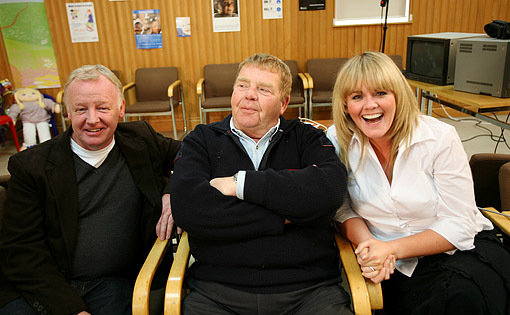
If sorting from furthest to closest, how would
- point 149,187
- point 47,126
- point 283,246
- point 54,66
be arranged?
point 54,66
point 47,126
point 149,187
point 283,246

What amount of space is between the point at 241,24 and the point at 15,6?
2791mm

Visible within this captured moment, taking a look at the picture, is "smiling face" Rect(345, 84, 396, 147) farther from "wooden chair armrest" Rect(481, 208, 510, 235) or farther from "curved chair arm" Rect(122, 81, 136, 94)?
"curved chair arm" Rect(122, 81, 136, 94)

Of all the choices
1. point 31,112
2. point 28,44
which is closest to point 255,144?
point 31,112

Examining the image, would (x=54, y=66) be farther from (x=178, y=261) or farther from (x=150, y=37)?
(x=178, y=261)

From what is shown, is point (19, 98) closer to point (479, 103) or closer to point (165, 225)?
point (165, 225)

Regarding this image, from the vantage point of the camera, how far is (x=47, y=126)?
4.80 meters

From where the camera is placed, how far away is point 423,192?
1.43 meters

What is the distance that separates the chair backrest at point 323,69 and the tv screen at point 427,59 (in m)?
1.83

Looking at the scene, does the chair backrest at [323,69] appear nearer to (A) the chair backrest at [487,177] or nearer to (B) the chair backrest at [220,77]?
(B) the chair backrest at [220,77]

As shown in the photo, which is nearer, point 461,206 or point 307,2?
point 461,206

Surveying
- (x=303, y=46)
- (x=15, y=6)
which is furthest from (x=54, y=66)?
(x=303, y=46)

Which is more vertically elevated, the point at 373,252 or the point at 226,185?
the point at 226,185

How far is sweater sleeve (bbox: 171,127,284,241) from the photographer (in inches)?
52.6

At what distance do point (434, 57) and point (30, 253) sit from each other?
9.56 feet
